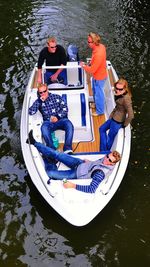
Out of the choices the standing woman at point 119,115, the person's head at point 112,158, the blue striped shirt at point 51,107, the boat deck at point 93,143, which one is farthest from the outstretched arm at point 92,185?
the blue striped shirt at point 51,107

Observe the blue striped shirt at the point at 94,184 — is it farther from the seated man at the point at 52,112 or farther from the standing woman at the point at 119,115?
the seated man at the point at 52,112

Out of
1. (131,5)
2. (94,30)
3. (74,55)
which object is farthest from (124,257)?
(131,5)

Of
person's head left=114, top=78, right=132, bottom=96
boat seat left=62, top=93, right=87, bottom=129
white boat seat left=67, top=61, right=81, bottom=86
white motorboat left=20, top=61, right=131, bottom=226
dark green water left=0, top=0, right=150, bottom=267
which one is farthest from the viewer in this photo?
white boat seat left=67, top=61, right=81, bottom=86

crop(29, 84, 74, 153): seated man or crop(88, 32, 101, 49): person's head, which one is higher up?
crop(88, 32, 101, 49): person's head

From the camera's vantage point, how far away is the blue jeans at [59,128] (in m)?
7.64

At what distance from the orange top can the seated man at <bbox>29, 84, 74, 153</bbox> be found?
943mm

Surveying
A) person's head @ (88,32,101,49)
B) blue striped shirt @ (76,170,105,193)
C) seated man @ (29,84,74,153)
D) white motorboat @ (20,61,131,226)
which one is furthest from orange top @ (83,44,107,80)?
blue striped shirt @ (76,170,105,193)

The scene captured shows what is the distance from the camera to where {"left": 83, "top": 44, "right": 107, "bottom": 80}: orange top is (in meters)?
7.94

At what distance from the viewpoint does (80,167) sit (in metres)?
6.92

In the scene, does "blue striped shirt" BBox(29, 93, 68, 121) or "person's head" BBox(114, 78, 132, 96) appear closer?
"person's head" BBox(114, 78, 132, 96)

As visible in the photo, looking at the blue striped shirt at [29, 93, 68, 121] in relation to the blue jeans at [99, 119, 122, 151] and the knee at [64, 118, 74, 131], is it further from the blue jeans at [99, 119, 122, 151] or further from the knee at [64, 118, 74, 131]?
the blue jeans at [99, 119, 122, 151]

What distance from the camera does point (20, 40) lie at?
44.5ft

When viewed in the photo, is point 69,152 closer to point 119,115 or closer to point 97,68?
point 119,115

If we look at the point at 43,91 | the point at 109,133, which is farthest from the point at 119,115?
the point at 43,91
